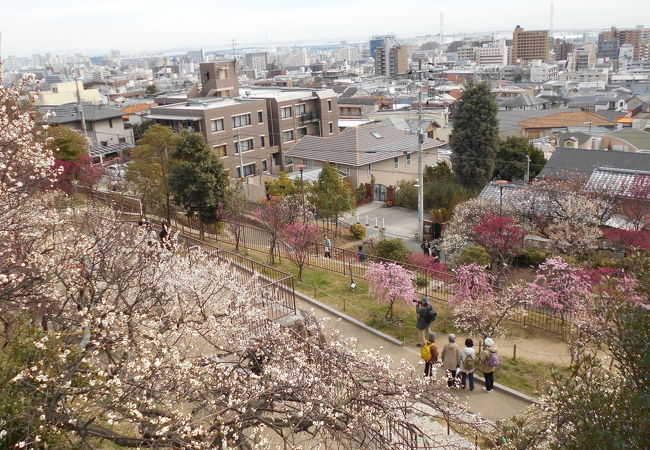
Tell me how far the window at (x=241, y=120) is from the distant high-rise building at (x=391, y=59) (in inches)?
4511

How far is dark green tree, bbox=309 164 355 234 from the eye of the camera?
2539 centimetres

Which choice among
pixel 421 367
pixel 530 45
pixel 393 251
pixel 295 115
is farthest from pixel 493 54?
pixel 421 367

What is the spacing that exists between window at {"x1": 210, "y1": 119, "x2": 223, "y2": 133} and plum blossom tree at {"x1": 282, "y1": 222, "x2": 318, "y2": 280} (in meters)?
24.4

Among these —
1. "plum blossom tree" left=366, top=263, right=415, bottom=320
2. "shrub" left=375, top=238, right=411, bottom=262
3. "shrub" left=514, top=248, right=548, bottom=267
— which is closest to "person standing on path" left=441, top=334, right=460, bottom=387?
"plum blossom tree" left=366, top=263, right=415, bottom=320

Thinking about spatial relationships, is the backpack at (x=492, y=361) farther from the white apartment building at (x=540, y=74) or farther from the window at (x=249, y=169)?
the white apartment building at (x=540, y=74)

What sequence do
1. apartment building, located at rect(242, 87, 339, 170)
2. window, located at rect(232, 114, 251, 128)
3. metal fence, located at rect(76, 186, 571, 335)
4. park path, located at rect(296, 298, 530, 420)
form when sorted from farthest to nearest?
1. apartment building, located at rect(242, 87, 339, 170)
2. window, located at rect(232, 114, 251, 128)
3. metal fence, located at rect(76, 186, 571, 335)
4. park path, located at rect(296, 298, 530, 420)

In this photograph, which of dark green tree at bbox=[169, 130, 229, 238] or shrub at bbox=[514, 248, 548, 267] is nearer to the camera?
dark green tree at bbox=[169, 130, 229, 238]

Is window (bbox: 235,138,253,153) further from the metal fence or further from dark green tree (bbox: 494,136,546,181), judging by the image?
dark green tree (bbox: 494,136,546,181)

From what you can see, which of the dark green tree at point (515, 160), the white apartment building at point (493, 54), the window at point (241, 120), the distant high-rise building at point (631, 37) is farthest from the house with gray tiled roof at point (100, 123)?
the distant high-rise building at point (631, 37)

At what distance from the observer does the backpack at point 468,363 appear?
32.2 ft

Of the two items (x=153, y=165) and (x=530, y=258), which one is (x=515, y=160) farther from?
(x=153, y=165)

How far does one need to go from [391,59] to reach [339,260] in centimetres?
15148

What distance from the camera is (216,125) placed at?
40.7 metres

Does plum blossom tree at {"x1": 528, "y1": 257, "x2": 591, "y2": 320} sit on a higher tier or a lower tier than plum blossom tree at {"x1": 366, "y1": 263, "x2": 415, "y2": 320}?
lower
